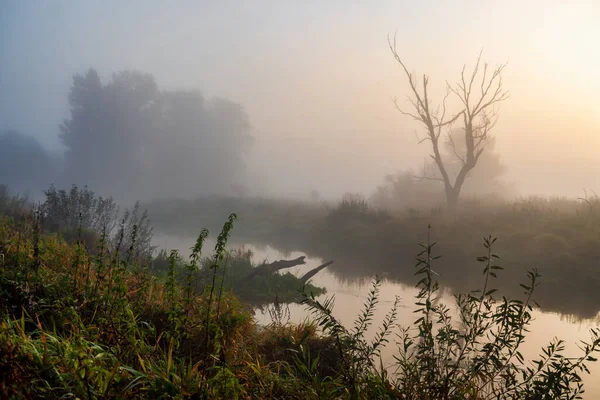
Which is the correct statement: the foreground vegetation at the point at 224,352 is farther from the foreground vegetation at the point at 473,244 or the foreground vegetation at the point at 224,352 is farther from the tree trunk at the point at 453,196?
the tree trunk at the point at 453,196

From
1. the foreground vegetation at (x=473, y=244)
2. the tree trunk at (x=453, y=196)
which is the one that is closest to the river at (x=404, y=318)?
the foreground vegetation at (x=473, y=244)

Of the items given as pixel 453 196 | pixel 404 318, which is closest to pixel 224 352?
pixel 404 318

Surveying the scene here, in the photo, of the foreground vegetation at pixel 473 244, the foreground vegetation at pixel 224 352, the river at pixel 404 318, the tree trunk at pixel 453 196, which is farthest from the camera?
the tree trunk at pixel 453 196

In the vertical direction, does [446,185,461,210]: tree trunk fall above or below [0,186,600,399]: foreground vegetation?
above

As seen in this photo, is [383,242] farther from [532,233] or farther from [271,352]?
[271,352]

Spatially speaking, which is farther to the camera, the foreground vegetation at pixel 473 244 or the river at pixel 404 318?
the foreground vegetation at pixel 473 244

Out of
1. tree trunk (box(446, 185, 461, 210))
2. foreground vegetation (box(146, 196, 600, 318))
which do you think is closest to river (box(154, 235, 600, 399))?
foreground vegetation (box(146, 196, 600, 318))

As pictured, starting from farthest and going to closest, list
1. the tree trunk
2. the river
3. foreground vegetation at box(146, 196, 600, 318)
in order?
the tree trunk → foreground vegetation at box(146, 196, 600, 318) → the river

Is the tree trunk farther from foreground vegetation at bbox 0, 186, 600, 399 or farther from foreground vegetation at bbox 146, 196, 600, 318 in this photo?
foreground vegetation at bbox 0, 186, 600, 399

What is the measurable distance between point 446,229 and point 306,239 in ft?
24.0

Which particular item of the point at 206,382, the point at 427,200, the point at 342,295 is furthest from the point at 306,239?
the point at 206,382

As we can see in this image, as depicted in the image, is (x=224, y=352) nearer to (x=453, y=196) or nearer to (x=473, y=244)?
(x=473, y=244)

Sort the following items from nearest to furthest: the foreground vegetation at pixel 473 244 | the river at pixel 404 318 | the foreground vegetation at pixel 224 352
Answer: the foreground vegetation at pixel 224 352 → the river at pixel 404 318 → the foreground vegetation at pixel 473 244

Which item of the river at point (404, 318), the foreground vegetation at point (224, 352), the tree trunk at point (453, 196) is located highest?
the tree trunk at point (453, 196)
